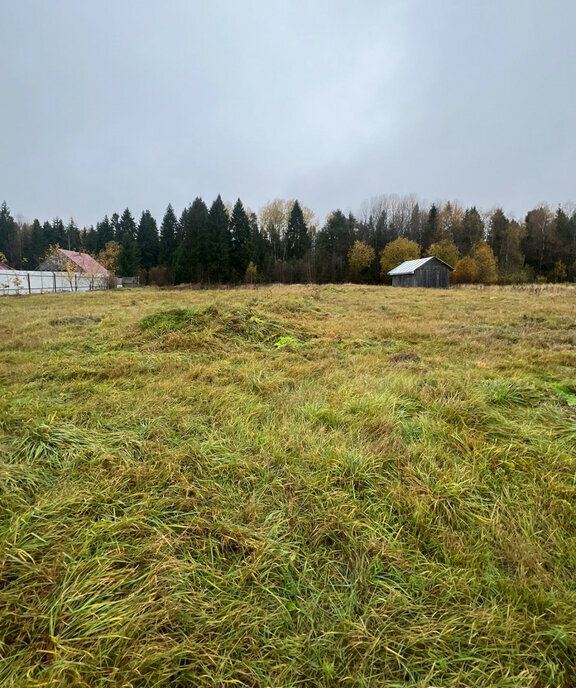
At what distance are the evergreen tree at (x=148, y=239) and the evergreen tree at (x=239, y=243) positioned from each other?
16.0 metres

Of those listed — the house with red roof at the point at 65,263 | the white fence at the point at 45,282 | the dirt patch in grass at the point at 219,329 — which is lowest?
the dirt patch in grass at the point at 219,329

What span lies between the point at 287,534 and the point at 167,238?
50.3m

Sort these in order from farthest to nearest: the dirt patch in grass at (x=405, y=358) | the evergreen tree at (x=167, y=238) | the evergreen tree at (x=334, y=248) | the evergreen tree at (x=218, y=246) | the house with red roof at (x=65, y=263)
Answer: the evergreen tree at (x=167, y=238)
the evergreen tree at (x=334, y=248)
the evergreen tree at (x=218, y=246)
the house with red roof at (x=65, y=263)
the dirt patch in grass at (x=405, y=358)

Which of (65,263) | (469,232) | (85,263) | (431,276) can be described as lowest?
(431,276)

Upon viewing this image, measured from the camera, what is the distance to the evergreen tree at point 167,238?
44.5m

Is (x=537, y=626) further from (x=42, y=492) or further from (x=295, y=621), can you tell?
(x=42, y=492)

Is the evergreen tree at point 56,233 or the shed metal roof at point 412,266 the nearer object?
the shed metal roof at point 412,266

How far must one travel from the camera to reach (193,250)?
118 feet

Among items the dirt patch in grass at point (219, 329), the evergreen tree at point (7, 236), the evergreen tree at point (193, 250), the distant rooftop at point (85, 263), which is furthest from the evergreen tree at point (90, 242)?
the dirt patch in grass at point (219, 329)

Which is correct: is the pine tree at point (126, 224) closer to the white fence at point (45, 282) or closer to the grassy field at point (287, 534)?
the white fence at point (45, 282)

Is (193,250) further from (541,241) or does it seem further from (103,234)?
(541,241)

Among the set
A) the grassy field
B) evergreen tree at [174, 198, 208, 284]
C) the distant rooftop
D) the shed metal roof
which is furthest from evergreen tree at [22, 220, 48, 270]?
the grassy field

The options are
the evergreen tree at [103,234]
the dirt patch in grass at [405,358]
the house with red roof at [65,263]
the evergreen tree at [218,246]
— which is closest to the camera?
the dirt patch in grass at [405,358]

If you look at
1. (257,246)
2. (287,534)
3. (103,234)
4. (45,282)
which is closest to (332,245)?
(257,246)
